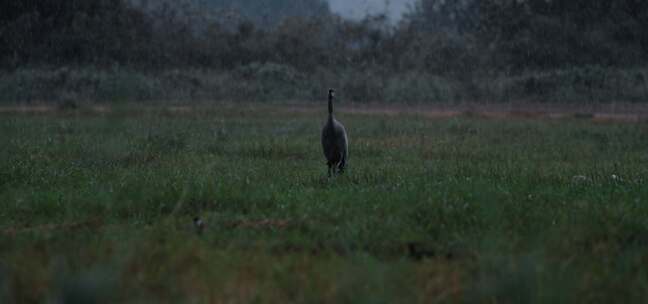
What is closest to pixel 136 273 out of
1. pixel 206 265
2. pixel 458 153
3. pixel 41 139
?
pixel 206 265

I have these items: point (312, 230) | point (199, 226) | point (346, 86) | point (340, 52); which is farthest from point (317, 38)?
point (312, 230)

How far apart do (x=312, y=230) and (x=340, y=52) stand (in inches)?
1689

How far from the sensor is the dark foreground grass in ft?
14.8

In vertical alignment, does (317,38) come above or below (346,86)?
above

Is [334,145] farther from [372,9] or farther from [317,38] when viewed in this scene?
[372,9]

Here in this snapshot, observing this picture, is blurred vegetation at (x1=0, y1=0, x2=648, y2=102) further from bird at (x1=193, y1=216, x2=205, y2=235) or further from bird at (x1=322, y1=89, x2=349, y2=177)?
bird at (x1=193, y1=216, x2=205, y2=235)

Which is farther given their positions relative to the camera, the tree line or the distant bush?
the tree line

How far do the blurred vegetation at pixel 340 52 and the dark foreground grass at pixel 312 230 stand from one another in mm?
27254

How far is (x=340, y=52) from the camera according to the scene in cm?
4866

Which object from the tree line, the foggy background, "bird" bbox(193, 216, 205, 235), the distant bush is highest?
the foggy background

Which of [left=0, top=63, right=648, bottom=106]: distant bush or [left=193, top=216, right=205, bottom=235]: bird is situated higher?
[left=193, top=216, right=205, bottom=235]: bird

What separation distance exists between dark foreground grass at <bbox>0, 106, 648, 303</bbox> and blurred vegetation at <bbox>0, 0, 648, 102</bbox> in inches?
1073

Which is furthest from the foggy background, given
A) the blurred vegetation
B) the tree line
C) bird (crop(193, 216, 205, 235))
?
bird (crop(193, 216, 205, 235))

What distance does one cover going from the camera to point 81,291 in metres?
3.84
